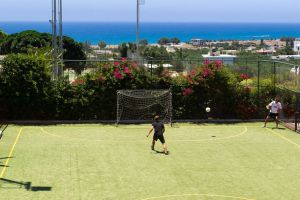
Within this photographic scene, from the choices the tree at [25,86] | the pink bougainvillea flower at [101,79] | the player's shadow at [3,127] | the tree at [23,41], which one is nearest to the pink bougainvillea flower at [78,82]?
the pink bougainvillea flower at [101,79]

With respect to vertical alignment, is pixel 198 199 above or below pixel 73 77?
below

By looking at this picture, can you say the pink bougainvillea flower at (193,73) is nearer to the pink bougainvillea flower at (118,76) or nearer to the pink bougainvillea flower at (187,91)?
the pink bougainvillea flower at (187,91)

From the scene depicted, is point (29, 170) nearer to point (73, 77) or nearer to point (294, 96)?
point (73, 77)

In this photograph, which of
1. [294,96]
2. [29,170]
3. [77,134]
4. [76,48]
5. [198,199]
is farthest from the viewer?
[76,48]

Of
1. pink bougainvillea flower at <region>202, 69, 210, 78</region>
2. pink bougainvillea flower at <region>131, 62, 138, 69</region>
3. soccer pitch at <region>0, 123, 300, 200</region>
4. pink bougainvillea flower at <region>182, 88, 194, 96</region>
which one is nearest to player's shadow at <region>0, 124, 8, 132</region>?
soccer pitch at <region>0, 123, 300, 200</region>

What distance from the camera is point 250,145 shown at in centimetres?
2886

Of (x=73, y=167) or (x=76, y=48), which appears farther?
(x=76, y=48)

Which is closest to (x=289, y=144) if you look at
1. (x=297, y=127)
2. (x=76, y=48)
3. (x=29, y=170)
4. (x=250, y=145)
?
(x=250, y=145)

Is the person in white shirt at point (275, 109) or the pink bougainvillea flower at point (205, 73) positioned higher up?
the pink bougainvillea flower at point (205, 73)

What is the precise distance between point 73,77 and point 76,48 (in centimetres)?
3095

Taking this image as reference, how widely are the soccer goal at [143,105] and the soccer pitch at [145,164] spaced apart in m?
1.66

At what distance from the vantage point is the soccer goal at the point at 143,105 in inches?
1380

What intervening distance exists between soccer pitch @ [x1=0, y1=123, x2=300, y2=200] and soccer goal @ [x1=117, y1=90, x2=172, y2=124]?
5.46 ft

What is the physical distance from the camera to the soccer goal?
3506cm
